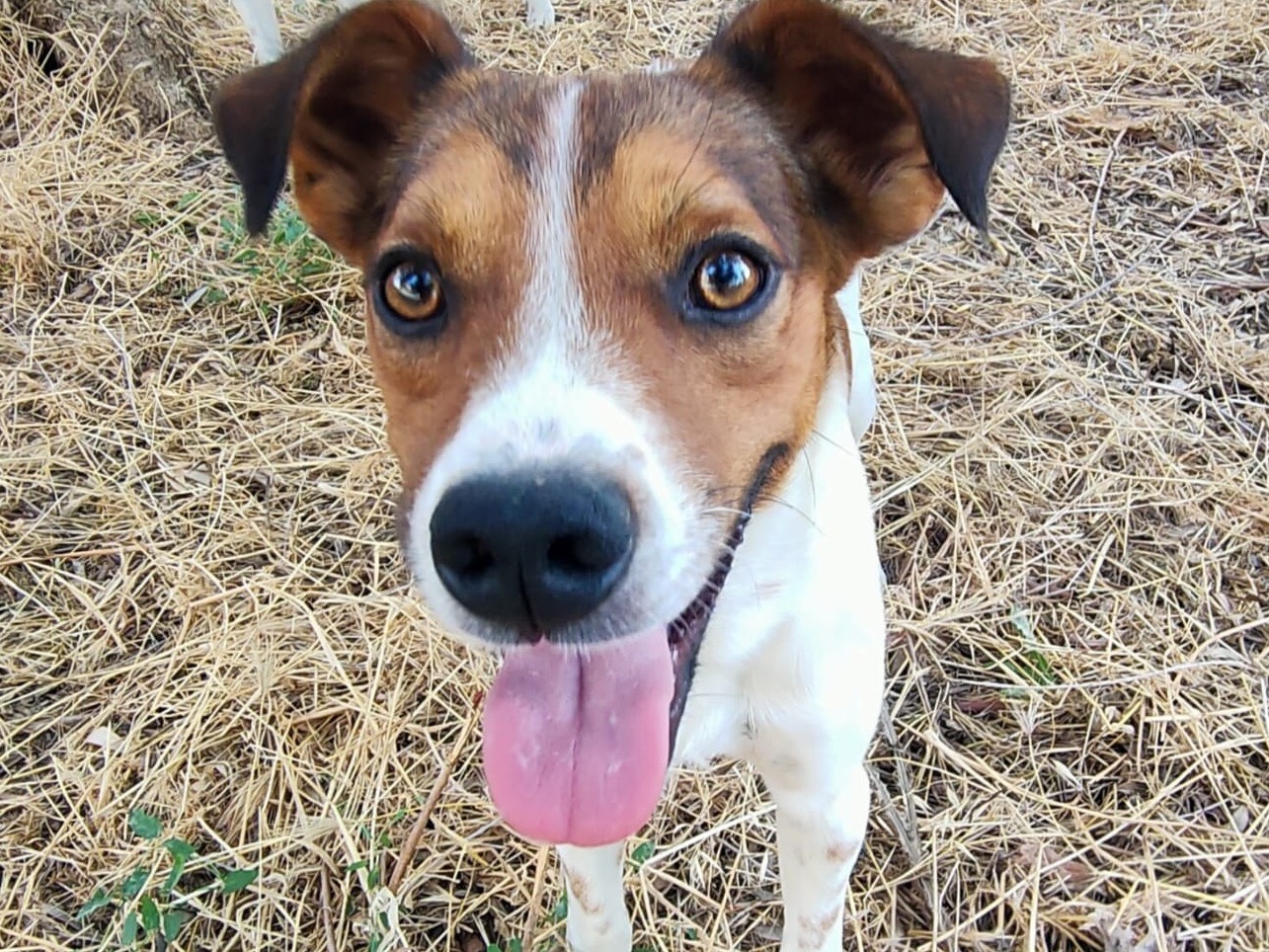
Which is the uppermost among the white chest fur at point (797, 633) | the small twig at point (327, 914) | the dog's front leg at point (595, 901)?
the white chest fur at point (797, 633)

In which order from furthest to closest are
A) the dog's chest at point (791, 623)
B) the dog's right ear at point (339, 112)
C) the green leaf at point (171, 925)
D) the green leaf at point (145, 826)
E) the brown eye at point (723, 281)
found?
the green leaf at point (145, 826) → the green leaf at point (171, 925) → the dog's chest at point (791, 623) → the dog's right ear at point (339, 112) → the brown eye at point (723, 281)

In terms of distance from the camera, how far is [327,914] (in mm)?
3525

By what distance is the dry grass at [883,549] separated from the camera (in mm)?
3541

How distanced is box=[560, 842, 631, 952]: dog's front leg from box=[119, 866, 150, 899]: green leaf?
127 centimetres

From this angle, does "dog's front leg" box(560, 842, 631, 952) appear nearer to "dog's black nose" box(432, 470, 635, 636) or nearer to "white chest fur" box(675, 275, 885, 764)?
"white chest fur" box(675, 275, 885, 764)

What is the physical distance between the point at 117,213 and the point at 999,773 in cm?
511

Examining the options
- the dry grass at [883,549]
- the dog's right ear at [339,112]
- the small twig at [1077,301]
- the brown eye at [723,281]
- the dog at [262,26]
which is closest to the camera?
the brown eye at [723,281]

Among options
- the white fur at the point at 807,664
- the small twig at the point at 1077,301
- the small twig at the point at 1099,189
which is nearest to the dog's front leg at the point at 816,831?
the white fur at the point at 807,664

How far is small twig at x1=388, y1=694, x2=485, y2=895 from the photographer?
356 centimetres

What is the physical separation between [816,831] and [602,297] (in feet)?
4.83

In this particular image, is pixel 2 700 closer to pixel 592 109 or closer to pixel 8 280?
pixel 8 280

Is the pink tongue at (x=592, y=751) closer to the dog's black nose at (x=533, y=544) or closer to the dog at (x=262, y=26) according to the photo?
the dog's black nose at (x=533, y=544)

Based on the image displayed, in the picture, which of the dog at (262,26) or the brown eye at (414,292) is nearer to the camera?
the brown eye at (414,292)

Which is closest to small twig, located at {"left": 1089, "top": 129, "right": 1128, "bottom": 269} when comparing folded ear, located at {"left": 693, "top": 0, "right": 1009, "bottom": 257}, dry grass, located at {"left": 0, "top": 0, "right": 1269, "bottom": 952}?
dry grass, located at {"left": 0, "top": 0, "right": 1269, "bottom": 952}
